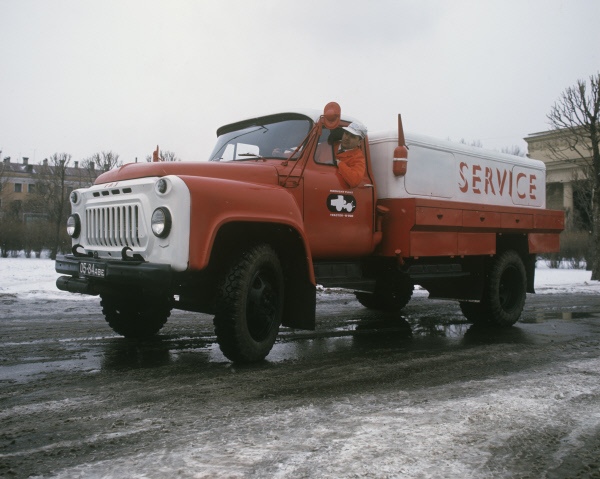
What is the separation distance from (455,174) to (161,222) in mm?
4462

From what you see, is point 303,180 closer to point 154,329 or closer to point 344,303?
point 154,329

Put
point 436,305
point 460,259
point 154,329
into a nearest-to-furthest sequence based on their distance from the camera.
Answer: point 154,329
point 460,259
point 436,305

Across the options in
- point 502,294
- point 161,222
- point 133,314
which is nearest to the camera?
point 161,222

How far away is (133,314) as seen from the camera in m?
6.21

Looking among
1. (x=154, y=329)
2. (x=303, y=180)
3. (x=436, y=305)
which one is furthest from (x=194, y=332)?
(x=436, y=305)

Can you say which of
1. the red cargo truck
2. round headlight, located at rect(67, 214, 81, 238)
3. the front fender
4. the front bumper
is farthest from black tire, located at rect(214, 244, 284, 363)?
round headlight, located at rect(67, 214, 81, 238)

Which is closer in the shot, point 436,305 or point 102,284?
point 102,284

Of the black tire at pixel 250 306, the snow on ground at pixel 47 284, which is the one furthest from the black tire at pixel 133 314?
the snow on ground at pixel 47 284

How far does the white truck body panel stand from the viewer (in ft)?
22.6

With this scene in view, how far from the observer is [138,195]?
496 centimetres

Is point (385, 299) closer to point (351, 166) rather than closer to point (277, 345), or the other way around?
point (277, 345)

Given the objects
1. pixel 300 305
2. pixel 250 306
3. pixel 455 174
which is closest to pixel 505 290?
pixel 455 174

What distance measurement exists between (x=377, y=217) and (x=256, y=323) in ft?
7.21

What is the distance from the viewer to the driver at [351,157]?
6.29 metres
